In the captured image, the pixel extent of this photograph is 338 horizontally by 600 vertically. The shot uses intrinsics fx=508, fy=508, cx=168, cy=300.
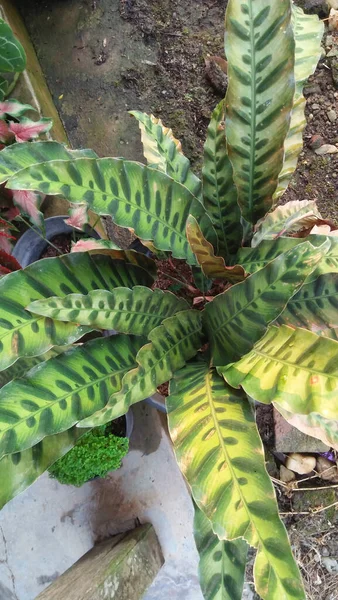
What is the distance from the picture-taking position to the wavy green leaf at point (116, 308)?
2.30ft

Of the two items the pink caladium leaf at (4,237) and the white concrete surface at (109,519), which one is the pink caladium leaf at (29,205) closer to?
the pink caladium leaf at (4,237)

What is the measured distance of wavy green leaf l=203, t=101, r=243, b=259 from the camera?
3.05ft

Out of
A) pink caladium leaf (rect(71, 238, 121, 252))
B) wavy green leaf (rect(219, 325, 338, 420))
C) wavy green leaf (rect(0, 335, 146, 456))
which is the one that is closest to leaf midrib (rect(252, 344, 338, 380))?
wavy green leaf (rect(219, 325, 338, 420))

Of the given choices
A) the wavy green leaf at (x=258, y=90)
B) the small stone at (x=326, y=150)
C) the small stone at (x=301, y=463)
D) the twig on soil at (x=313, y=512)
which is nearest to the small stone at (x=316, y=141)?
the small stone at (x=326, y=150)

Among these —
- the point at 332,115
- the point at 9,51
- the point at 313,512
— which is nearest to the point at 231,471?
the point at 313,512

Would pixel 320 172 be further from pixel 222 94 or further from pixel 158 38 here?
pixel 158 38

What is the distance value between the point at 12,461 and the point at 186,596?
82 cm

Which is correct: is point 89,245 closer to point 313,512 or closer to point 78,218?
point 78,218

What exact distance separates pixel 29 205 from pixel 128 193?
0.97 ft

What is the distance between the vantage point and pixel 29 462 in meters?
0.73

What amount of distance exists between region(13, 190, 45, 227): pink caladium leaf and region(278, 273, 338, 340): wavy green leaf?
51 centimetres

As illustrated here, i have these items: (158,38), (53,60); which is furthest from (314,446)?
(53,60)

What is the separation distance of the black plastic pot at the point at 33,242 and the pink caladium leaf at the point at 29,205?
5.3 inches

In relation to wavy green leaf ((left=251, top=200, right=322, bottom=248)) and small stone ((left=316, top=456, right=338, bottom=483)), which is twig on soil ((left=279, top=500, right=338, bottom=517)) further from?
wavy green leaf ((left=251, top=200, right=322, bottom=248))
